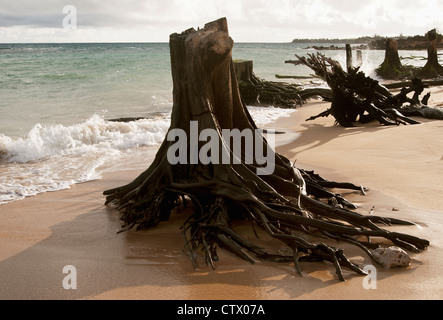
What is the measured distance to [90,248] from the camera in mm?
3885

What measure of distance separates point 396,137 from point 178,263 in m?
5.94

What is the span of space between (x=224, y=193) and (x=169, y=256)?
77 cm

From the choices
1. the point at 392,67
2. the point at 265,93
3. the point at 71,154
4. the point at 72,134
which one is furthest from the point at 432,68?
the point at 71,154

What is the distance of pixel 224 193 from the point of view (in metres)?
4.04

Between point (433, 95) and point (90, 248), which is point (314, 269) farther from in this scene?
point (433, 95)

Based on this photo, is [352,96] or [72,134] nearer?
[72,134]

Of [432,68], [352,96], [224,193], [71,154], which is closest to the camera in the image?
[224,193]

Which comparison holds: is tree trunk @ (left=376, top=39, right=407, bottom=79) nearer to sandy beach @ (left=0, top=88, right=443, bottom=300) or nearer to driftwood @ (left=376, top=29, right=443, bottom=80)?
driftwood @ (left=376, top=29, right=443, bottom=80)

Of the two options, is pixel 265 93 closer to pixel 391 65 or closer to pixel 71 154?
pixel 71 154

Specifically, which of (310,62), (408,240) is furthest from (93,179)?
(310,62)

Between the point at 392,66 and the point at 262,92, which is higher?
the point at 392,66

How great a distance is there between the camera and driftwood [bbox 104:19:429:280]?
3.63m

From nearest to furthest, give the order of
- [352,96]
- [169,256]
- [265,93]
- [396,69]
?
1. [169,256]
2. [352,96]
3. [265,93]
4. [396,69]

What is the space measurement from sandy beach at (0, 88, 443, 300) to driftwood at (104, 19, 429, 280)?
0.45 feet
